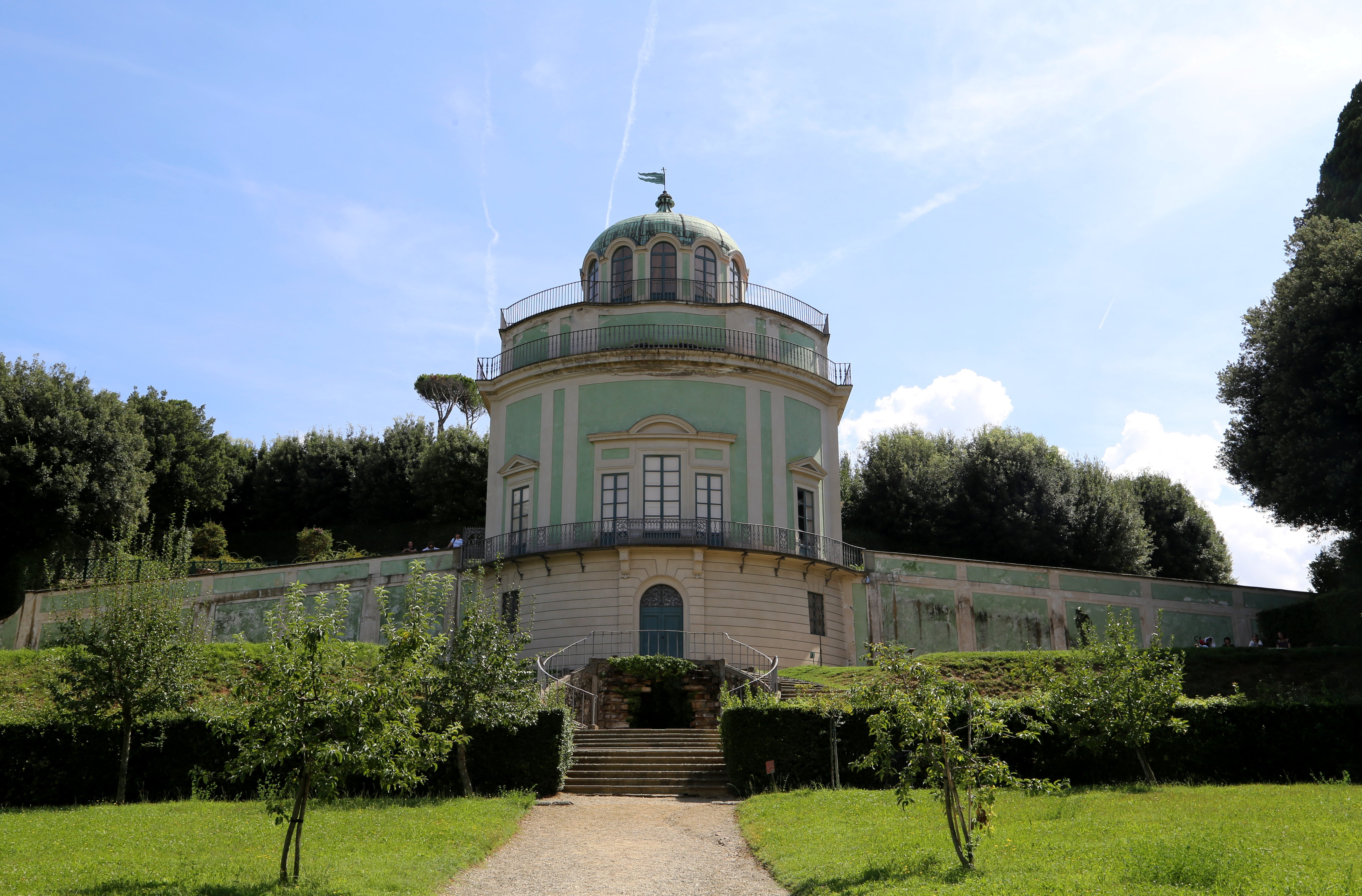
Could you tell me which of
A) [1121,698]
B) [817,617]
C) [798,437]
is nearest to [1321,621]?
[817,617]

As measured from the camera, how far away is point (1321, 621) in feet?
109

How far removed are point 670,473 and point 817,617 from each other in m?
5.83

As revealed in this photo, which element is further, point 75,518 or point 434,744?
point 75,518

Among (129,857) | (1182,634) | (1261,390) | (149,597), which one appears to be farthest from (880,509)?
(129,857)

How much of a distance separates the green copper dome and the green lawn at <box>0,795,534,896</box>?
2266 cm

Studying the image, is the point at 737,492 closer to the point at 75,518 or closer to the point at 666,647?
the point at 666,647

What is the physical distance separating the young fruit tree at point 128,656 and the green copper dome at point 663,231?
2034 cm

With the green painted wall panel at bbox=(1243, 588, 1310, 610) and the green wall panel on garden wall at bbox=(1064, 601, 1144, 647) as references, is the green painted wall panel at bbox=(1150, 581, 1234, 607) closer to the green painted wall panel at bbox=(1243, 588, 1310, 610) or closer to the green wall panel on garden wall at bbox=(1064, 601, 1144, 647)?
the green painted wall panel at bbox=(1243, 588, 1310, 610)

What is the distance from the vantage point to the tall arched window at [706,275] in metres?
35.1

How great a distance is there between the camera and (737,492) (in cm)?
3145

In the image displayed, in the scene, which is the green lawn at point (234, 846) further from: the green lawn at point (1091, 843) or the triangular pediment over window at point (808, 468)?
the triangular pediment over window at point (808, 468)

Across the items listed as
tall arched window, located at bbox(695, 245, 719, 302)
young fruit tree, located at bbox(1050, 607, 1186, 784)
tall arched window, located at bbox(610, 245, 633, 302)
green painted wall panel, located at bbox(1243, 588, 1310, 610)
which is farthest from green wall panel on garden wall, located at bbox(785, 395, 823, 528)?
young fruit tree, located at bbox(1050, 607, 1186, 784)

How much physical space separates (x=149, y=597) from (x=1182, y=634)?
29431 millimetres

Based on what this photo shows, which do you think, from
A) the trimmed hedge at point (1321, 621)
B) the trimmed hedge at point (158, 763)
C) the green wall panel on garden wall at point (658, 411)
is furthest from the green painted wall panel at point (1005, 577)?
the trimmed hedge at point (158, 763)
